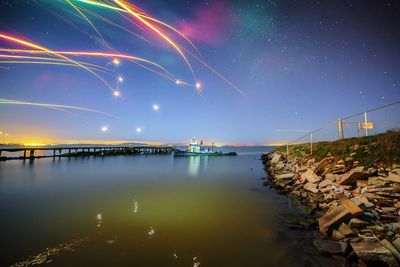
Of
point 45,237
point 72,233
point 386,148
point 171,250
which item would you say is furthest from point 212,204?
point 386,148

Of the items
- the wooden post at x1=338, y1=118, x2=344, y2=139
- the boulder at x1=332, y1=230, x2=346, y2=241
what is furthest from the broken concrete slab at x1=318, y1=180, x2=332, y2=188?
the wooden post at x1=338, y1=118, x2=344, y2=139

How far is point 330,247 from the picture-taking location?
19.6 feet

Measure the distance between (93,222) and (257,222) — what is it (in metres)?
7.74

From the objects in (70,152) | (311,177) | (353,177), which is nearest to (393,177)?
(353,177)

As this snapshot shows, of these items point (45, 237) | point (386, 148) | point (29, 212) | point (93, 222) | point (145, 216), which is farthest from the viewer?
point (386, 148)

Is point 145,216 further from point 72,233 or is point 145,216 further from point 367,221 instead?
point 367,221

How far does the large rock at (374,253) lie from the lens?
481 centimetres

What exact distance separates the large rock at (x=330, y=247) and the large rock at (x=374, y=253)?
344mm

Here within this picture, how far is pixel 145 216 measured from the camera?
9930 mm

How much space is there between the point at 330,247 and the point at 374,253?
1155 millimetres

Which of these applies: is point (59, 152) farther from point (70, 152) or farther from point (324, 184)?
point (324, 184)

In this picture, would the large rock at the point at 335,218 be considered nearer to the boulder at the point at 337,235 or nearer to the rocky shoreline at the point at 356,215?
the rocky shoreline at the point at 356,215

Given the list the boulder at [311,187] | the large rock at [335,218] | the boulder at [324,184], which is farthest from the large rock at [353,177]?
the large rock at [335,218]

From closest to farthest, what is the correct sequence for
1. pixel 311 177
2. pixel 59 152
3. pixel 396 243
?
pixel 396 243 < pixel 311 177 < pixel 59 152
